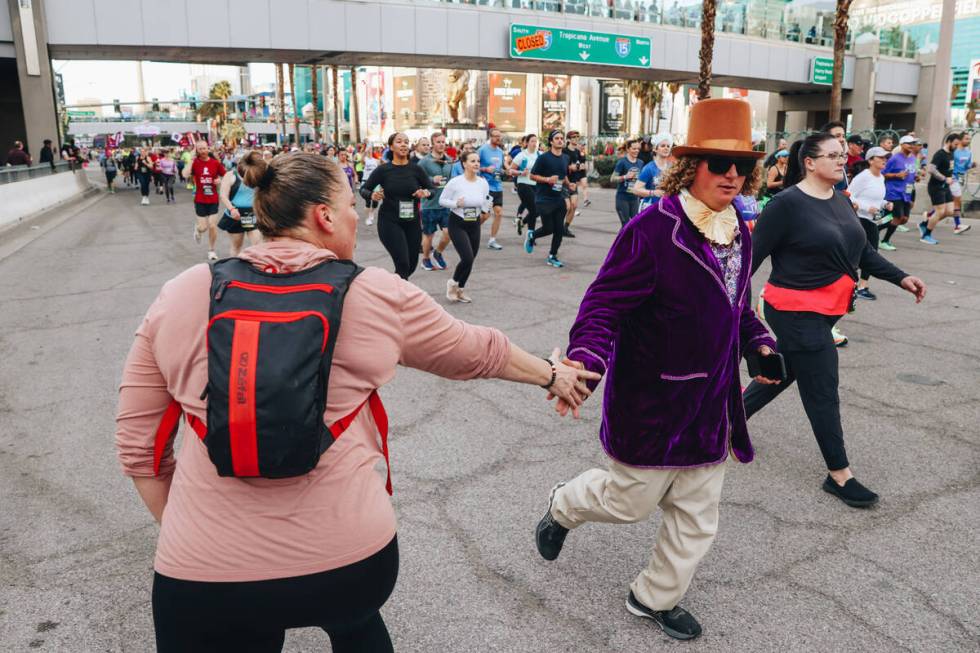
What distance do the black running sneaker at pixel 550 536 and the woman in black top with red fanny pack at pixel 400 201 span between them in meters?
5.75

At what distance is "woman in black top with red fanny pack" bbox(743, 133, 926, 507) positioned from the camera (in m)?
4.08

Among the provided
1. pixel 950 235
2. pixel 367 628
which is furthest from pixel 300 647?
pixel 950 235

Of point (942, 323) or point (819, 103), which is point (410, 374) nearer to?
point (942, 323)

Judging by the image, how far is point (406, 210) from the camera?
28.8 ft

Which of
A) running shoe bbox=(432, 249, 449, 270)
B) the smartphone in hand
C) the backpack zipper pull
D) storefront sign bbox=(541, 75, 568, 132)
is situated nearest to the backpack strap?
the backpack zipper pull

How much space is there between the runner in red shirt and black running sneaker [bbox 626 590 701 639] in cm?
1089

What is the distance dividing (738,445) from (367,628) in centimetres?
169

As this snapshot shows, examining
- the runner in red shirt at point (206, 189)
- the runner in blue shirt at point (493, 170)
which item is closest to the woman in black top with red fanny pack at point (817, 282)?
the runner in blue shirt at point (493, 170)

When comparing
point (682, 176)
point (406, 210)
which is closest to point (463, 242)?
point (406, 210)

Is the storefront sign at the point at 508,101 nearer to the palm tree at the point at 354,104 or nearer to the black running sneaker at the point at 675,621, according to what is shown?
the palm tree at the point at 354,104

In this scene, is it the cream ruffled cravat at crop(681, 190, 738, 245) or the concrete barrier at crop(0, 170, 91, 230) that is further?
the concrete barrier at crop(0, 170, 91, 230)

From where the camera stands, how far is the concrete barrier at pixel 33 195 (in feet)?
58.1

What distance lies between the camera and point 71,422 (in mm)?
5262

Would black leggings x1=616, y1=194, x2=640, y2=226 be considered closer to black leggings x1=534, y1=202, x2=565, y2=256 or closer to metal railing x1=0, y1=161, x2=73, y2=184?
black leggings x1=534, y1=202, x2=565, y2=256
